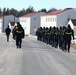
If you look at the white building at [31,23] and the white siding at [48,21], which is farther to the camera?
the white building at [31,23]

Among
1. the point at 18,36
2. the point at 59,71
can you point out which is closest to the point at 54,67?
the point at 59,71

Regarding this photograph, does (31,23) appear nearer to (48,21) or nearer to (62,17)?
(48,21)

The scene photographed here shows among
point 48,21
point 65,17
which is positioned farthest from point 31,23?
point 65,17

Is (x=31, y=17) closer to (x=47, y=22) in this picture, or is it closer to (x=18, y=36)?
(x=47, y=22)

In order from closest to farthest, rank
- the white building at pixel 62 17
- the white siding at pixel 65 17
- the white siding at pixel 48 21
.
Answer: the white siding at pixel 65 17, the white building at pixel 62 17, the white siding at pixel 48 21

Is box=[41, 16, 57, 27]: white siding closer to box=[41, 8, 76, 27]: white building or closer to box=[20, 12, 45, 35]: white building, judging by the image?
box=[41, 8, 76, 27]: white building

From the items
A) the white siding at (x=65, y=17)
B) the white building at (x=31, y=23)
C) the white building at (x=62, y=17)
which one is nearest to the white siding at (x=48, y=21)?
the white building at (x=62, y=17)

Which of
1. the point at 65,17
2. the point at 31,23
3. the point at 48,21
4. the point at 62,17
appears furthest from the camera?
the point at 31,23

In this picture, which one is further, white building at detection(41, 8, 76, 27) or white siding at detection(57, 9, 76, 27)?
white building at detection(41, 8, 76, 27)

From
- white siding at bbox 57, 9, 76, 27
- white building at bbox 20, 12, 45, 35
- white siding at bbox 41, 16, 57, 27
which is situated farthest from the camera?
white building at bbox 20, 12, 45, 35

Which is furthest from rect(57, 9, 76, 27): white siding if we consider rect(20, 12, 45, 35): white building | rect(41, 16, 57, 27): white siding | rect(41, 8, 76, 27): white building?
rect(20, 12, 45, 35): white building

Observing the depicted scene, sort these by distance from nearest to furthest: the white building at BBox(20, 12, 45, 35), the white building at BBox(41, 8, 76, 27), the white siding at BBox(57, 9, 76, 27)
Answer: the white siding at BBox(57, 9, 76, 27) → the white building at BBox(41, 8, 76, 27) → the white building at BBox(20, 12, 45, 35)

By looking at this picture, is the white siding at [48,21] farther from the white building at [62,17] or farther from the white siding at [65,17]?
the white siding at [65,17]

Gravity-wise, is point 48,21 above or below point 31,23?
above
